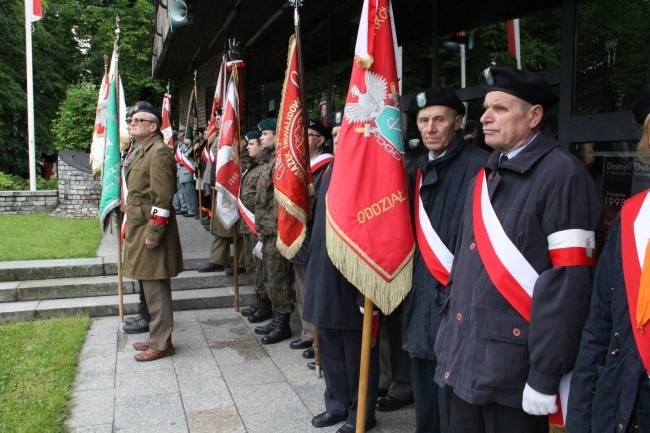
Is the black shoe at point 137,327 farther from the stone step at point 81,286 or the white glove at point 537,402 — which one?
the white glove at point 537,402

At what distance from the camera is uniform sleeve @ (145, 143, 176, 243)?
490 cm

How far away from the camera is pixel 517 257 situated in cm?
221

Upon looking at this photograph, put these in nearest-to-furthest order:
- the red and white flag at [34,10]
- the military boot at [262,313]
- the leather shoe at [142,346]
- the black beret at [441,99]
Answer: the black beret at [441,99]
the leather shoe at [142,346]
the military boot at [262,313]
the red and white flag at [34,10]

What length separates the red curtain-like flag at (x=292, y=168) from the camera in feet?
14.1

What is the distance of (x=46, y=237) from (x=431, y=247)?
7.69 metres

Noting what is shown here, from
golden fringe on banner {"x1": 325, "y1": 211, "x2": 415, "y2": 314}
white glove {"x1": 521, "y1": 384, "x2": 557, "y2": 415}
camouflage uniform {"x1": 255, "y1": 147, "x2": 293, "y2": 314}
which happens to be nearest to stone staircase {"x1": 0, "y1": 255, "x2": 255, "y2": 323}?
camouflage uniform {"x1": 255, "y1": 147, "x2": 293, "y2": 314}

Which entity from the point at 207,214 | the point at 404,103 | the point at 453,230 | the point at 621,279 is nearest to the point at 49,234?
the point at 207,214

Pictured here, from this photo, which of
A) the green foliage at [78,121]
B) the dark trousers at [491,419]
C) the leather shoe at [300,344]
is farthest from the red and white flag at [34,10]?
the dark trousers at [491,419]

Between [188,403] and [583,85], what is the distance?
3.39 metres

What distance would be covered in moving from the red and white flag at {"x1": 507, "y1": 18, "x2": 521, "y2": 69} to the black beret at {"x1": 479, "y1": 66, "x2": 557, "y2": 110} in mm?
2341

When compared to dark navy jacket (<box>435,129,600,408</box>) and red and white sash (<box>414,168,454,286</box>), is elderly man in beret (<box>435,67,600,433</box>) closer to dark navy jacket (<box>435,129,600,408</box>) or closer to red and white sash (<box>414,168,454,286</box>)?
dark navy jacket (<box>435,129,600,408</box>)

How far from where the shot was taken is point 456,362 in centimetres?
238

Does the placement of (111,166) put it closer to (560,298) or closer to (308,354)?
(308,354)

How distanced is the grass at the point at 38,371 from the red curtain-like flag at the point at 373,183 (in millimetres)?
2183
